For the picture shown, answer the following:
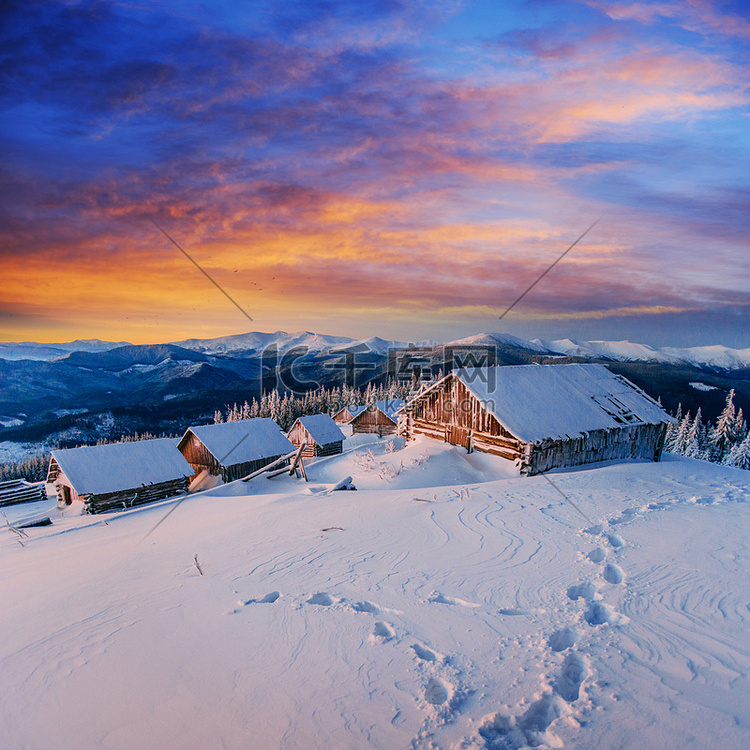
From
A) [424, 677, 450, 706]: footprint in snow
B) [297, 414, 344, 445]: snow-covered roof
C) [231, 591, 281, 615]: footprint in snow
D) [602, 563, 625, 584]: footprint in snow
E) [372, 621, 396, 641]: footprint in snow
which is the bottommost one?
[297, 414, 344, 445]: snow-covered roof

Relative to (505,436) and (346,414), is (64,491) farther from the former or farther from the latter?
(346,414)

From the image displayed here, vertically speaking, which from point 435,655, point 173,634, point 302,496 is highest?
point 435,655

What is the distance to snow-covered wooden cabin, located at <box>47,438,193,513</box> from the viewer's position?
23750 mm

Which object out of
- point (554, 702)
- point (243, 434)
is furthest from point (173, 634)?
point (243, 434)

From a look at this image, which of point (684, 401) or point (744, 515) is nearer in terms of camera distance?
point (744, 515)

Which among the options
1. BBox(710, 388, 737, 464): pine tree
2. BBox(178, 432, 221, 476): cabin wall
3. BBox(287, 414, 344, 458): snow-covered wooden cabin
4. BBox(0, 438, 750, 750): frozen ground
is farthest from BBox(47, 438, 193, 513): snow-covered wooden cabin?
BBox(710, 388, 737, 464): pine tree

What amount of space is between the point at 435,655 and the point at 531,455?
576 inches

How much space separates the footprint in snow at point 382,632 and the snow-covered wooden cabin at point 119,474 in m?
24.6

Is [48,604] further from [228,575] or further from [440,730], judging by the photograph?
[440,730]

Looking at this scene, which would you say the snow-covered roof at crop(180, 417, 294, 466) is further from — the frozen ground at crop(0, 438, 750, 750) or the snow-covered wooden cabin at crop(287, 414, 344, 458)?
the frozen ground at crop(0, 438, 750, 750)

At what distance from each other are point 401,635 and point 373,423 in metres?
51.3

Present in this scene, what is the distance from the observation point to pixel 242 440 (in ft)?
105

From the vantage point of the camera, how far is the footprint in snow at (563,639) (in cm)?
481

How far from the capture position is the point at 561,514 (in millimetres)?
9984
